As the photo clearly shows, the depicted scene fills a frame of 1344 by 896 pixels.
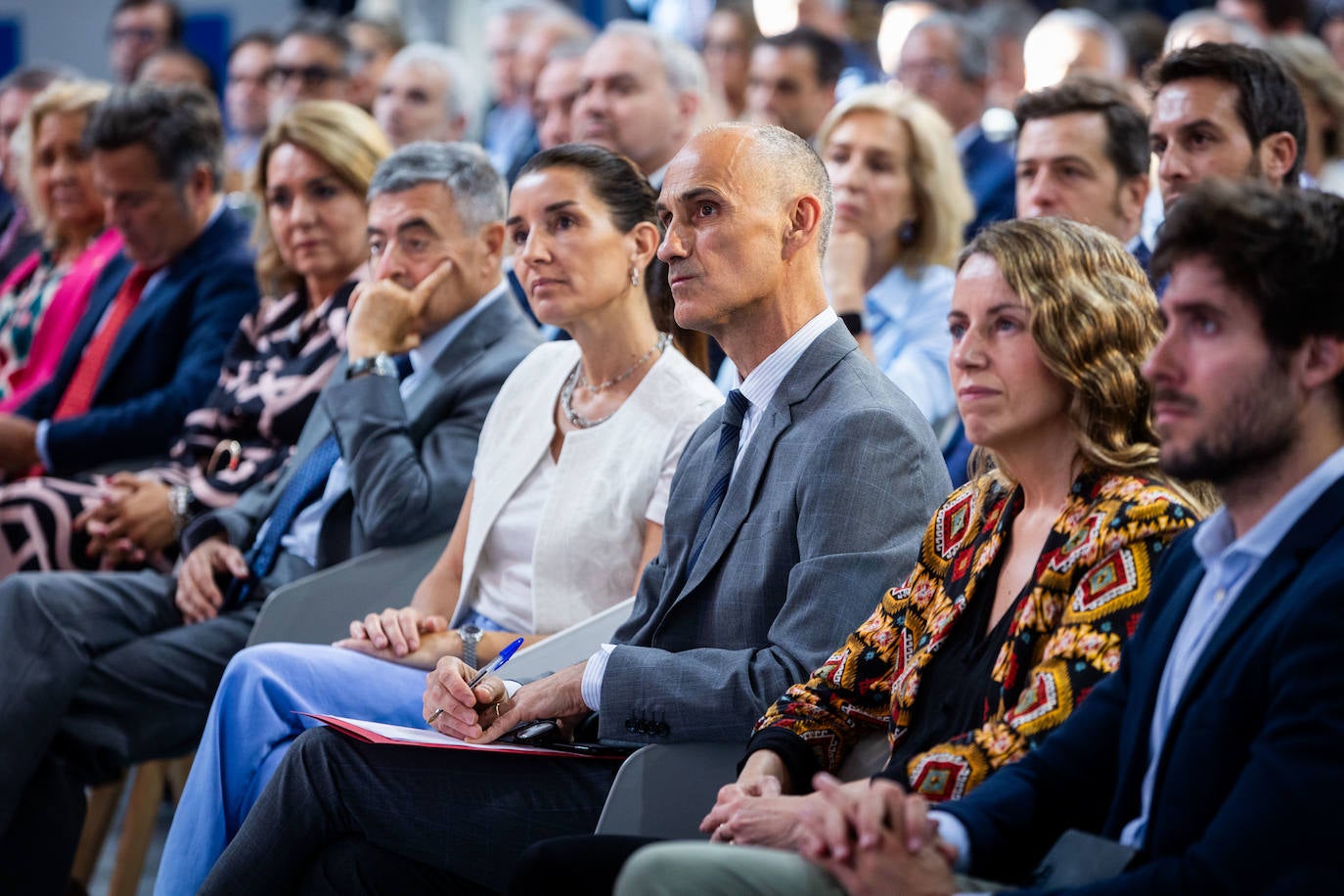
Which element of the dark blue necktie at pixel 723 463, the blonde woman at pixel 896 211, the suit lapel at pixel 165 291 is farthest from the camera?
the suit lapel at pixel 165 291

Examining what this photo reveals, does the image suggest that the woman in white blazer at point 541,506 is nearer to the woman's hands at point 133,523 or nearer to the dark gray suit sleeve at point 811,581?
the dark gray suit sleeve at point 811,581

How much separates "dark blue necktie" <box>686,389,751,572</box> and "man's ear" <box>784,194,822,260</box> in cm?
24

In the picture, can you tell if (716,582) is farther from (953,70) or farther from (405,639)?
(953,70)

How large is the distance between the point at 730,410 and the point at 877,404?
26 cm

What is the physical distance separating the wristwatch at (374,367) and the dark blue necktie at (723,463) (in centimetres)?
96

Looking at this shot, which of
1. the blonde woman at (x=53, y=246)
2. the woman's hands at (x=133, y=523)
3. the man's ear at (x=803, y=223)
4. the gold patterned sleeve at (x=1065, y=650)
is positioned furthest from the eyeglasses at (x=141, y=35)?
the gold patterned sleeve at (x=1065, y=650)

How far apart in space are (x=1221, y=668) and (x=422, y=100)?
4842 mm

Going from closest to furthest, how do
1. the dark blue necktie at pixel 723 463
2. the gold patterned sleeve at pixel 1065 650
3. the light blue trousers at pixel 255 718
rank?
the gold patterned sleeve at pixel 1065 650, the dark blue necktie at pixel 723 463, the light blue trousers at pixel 255 718

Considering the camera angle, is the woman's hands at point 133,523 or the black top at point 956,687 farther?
the woman's hands at point 133,523

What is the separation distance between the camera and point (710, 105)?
5.04 meters

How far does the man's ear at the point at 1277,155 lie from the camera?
2.98 m

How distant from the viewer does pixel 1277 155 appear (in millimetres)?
3002

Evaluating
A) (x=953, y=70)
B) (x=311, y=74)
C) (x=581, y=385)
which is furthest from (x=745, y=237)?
(x=311, y=74)

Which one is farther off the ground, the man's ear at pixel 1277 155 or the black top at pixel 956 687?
the man's ear at pixel 1277 155
